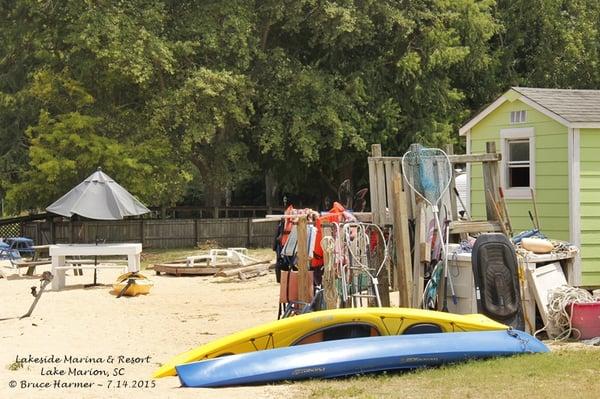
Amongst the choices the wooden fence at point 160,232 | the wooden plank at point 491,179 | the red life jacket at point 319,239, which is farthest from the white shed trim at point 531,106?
the wooden fence at point 160,232

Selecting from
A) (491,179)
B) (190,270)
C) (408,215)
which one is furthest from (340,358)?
(190,270)

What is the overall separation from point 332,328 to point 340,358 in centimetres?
100

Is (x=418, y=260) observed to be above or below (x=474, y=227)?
below

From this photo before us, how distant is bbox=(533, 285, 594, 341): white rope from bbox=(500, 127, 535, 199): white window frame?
14.2 feet

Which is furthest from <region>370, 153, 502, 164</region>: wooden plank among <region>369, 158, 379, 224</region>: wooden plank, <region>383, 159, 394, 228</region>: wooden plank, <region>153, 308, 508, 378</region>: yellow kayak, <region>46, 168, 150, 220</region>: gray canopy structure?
<region>46, 168, 150, 220</region>: gray canopy structure

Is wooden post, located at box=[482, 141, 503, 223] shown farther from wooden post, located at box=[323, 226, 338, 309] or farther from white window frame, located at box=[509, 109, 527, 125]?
white window frame, located at box=[509, 109, 527, 125]

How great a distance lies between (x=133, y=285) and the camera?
62.9ft

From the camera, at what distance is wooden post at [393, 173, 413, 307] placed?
12602 millimetres

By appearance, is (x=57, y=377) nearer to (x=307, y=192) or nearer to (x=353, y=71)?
(x=353, y=71)

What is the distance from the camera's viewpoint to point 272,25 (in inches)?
1387

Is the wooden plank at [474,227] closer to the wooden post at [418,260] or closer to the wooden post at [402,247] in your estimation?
the wooden post at [418,260]

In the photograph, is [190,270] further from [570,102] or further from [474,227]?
[474,227]

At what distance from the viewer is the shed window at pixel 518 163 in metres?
17.2

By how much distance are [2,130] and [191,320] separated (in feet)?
78.2
